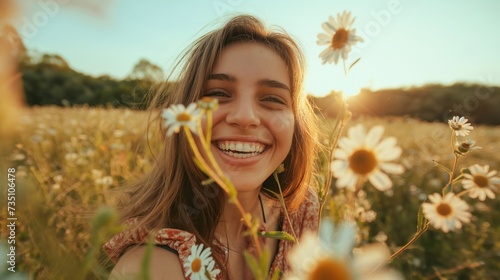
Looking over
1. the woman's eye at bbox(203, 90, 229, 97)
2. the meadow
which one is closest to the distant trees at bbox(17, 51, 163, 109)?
the meadow

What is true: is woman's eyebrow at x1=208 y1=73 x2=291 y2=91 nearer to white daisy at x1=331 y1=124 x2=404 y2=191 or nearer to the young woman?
the young woman

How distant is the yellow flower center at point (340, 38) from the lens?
1.25ft

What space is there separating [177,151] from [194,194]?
15 centimetres

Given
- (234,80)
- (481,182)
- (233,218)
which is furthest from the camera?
(233,218)

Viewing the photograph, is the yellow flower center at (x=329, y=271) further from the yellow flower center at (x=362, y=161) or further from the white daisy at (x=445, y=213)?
the white daisy at (x=445, y=213)

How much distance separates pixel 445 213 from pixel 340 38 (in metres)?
0.22

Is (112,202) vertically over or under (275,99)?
under

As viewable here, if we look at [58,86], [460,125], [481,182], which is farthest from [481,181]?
[58,86]

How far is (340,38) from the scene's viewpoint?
0.39 m

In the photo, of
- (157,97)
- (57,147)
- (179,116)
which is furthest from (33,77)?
(179,116)

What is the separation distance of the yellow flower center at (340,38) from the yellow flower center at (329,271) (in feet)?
0.83

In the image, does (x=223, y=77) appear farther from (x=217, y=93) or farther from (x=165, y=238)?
(x=165, y=238)

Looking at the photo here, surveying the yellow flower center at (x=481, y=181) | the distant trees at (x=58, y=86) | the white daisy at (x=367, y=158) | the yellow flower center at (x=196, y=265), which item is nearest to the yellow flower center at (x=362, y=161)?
the white daisy at (x=367, y=158)

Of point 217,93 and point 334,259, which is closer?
point 334,259
